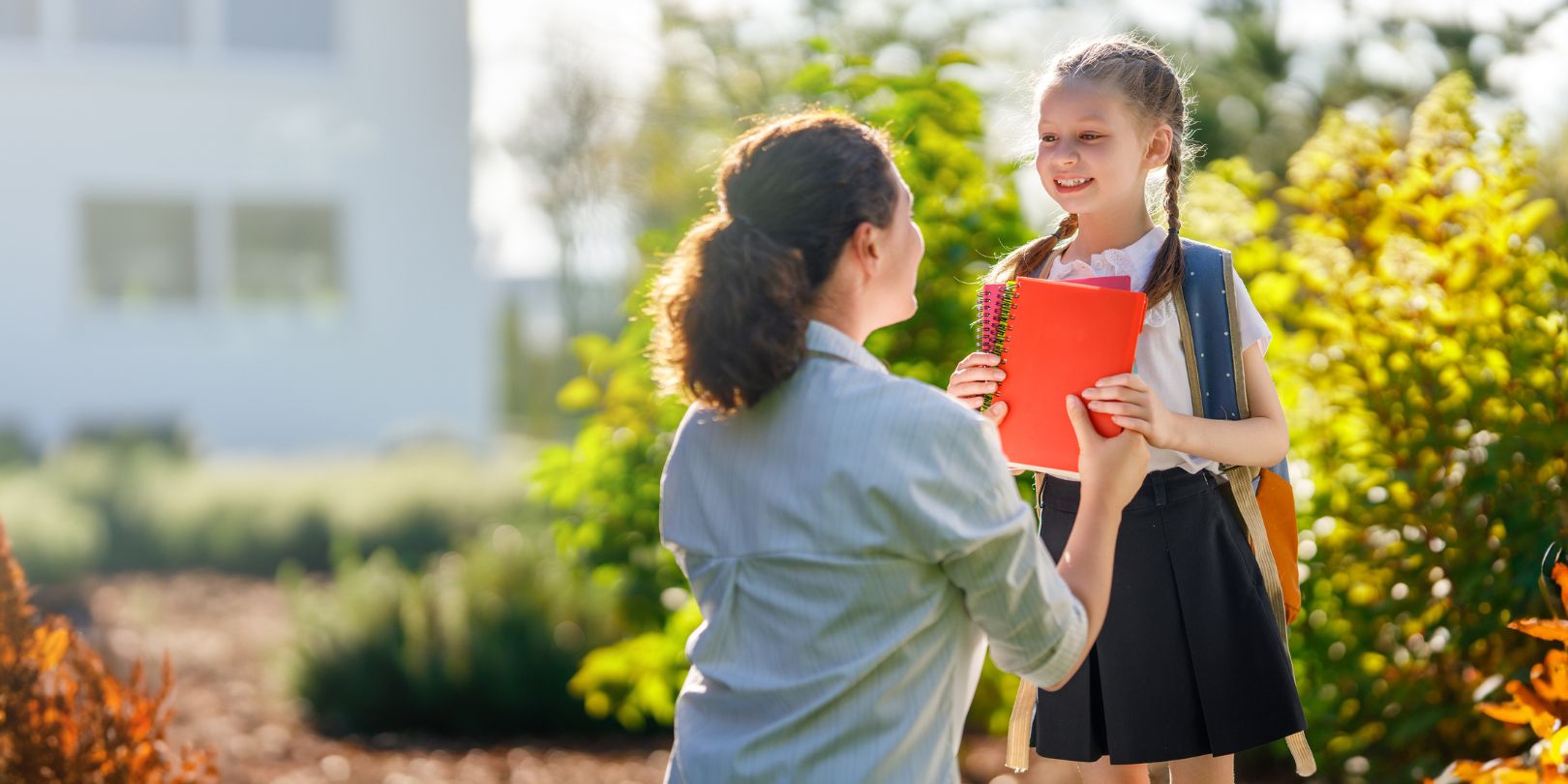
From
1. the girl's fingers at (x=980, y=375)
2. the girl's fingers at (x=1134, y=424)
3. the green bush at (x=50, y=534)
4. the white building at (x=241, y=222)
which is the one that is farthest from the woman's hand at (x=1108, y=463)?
the white building at (x=241, y=222)

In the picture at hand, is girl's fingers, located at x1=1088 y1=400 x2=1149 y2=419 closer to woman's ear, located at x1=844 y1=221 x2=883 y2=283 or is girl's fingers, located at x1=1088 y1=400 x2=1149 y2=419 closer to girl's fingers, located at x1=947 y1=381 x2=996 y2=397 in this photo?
girl's fingers, located at x1=947 y1=381 x2=996 y2=397

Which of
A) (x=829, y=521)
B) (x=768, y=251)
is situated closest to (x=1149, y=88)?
(x=768, y=251)

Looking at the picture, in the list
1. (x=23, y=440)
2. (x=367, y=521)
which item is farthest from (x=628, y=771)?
(x=23, y=440)

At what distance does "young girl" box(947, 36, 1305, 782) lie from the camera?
194cm

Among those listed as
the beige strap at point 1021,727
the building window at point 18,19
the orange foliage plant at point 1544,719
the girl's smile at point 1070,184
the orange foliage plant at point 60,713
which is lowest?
the orange foliage plant at point 60,713

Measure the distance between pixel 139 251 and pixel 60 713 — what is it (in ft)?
41.0

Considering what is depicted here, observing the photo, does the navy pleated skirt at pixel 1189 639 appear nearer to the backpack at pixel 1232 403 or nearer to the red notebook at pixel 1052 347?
the backpack at pixel 1232 403

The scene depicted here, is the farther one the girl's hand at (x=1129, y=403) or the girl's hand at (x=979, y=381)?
the girl's hand at (x=979, y=381)

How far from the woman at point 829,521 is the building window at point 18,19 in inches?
559

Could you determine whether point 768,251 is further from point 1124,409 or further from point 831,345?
point 1124,409

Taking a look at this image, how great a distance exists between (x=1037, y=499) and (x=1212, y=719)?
15.2 inches

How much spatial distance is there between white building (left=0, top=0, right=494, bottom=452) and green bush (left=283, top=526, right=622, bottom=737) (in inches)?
340

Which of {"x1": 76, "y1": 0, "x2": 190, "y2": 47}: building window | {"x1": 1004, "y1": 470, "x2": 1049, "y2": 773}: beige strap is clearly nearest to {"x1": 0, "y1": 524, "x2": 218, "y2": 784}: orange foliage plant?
{"x1": 1004, "y1": 470, "x2": 1049, "y2": 773}: beige strap

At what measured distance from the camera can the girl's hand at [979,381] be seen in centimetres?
183
